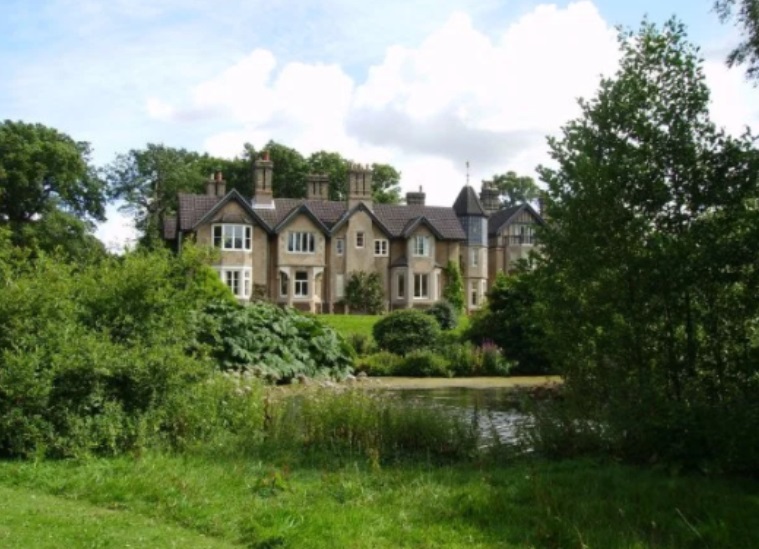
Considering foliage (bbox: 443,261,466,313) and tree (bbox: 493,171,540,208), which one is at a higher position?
tree (bbox: 493,171,540,208)

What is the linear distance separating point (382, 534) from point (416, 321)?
23705 mm

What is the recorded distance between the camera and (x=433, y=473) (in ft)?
29.6

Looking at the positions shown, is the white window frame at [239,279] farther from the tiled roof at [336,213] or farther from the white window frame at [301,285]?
the tiled roof at [336,213]

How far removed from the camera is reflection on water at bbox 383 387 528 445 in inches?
499

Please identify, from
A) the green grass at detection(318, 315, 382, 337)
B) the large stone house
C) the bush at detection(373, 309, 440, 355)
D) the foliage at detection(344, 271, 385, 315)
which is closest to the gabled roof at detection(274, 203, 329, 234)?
the large stone house

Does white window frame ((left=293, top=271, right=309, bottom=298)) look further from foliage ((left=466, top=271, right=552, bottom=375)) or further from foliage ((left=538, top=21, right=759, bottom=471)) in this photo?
foliage ((left=538, top=21, right=759, bottom=471))

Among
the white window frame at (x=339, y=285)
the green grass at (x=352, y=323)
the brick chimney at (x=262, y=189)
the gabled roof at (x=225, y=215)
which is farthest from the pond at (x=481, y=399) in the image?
the brick chimney at (x=262, y=189)

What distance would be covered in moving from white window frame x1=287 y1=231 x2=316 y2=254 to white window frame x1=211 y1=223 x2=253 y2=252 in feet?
9.64

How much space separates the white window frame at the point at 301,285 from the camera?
186 ft

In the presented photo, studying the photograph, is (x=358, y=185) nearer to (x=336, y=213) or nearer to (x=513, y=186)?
(x=336, y=213)

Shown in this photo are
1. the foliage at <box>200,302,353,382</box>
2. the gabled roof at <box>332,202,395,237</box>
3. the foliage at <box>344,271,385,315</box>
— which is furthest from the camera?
the gabled roof at <box>332,202,395,237</box>

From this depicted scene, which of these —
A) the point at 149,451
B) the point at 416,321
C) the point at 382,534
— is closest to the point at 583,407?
the point at 382,534

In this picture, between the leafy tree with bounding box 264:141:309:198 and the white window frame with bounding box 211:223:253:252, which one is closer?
the white window frame with bounding box 211:223:253:252

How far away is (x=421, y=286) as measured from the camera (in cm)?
5947
